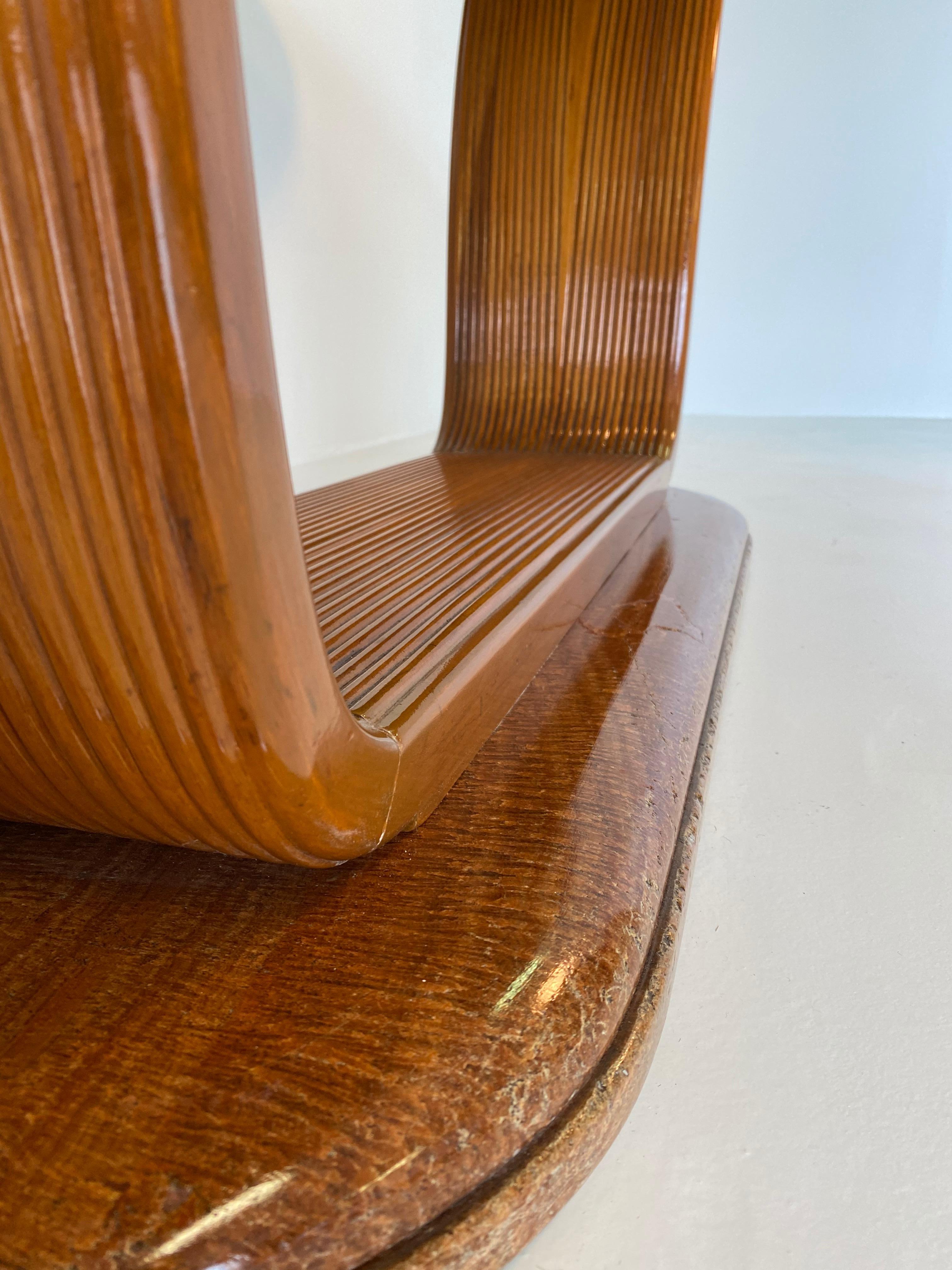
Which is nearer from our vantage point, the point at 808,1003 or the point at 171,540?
the point at 171,540

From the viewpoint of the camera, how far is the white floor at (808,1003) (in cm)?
41

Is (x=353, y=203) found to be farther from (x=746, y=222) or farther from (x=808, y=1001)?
(x=808, y=1001)

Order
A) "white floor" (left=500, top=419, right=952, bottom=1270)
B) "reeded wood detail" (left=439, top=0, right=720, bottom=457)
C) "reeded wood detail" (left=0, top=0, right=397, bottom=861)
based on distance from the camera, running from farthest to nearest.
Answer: "reeded wood detail" (left=439, top=0, right=720, bottom=457) → "white floor" (left=500, top=419, right=952, bottom=1270) → "reeded wood detail" (left=0, top=0, right=397, bottom=861)

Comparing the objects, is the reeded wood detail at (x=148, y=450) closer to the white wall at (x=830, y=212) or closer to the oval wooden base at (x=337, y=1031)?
the oval wooden base at (x=337, y=1031)

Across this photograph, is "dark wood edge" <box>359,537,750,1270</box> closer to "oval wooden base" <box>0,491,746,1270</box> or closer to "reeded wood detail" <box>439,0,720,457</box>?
"oval wooden base" <box>0,491,746,1270</box>

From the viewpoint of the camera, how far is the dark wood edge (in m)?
0.35

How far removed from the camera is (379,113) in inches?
115

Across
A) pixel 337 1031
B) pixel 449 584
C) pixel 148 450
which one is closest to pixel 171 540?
pixel 148 450

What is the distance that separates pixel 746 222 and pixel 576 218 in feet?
9.00

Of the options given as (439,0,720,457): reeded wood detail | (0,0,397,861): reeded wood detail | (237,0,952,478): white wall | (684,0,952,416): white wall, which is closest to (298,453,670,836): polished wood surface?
(0,0,397,861): reeded wood detail

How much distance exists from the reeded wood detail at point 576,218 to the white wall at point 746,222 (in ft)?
3.28

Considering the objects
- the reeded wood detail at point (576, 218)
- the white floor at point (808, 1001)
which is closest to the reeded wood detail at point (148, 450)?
the white floor at point (808, 1001)

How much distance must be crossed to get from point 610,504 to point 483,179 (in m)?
0.82

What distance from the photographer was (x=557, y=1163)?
382 mm
